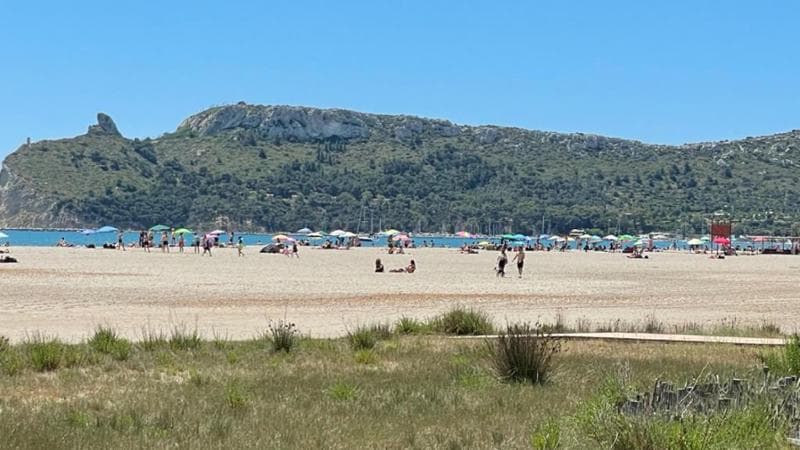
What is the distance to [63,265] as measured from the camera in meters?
40.8

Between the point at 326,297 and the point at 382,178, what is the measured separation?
146152 mm

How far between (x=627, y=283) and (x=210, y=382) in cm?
2731

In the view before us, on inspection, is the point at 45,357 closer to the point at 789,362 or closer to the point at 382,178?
the point at 789,362

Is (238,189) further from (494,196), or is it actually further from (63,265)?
(63,265)

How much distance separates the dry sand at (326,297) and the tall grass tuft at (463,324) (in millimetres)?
1775

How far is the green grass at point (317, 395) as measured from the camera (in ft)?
A: 22.6

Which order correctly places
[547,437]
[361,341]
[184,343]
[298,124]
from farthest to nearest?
[298,124] → [361,341] → [184,343] → [547,437]

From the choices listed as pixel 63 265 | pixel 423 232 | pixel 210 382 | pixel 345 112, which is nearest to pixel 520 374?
pixel 210 382

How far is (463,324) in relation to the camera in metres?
15.6

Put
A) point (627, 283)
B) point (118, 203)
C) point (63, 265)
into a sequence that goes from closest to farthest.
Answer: point (627, 283) < point (63, 265) < point (118, 203)

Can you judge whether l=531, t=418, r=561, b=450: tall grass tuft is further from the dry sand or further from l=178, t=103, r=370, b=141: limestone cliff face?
l=178, t=103, r=370, b=141: limestone cliff face

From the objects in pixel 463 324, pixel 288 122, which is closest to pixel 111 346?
pixel 463 324

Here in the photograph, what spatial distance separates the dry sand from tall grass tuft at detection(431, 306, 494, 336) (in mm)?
1775

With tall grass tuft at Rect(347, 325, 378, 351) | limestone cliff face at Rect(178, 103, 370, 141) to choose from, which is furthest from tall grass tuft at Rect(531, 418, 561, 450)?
limestone cliff face at Rect(178, 103, 370, 141)
